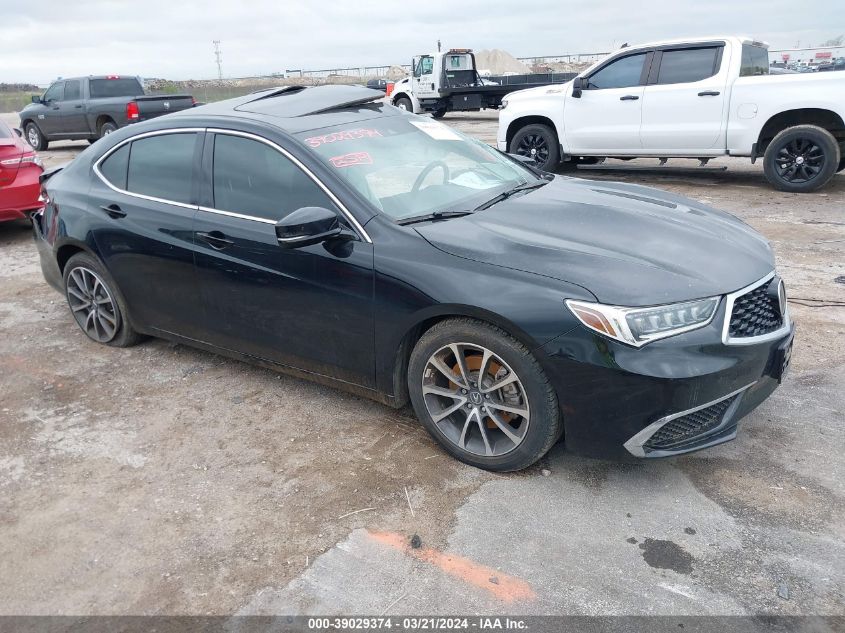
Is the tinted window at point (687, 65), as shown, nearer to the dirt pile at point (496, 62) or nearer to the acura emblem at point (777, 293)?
the acura emblem at point (777, 293)

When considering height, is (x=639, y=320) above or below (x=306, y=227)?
below

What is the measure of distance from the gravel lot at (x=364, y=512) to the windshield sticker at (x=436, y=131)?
170cm

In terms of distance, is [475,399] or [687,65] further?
[687,65]

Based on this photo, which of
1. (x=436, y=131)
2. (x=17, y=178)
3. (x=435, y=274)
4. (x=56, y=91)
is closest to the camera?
(x=435, y=274)

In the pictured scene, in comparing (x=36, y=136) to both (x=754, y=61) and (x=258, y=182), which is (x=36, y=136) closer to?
(x=754, y=61)

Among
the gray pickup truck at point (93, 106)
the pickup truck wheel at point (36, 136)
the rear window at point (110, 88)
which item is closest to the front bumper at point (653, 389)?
the gray pickup truck at point (93, 106)

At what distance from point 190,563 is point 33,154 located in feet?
23.4

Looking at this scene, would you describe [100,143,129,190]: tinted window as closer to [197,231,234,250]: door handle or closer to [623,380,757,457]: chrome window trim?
[197,231,234,250]: door handle

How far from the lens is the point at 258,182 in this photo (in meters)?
3.71

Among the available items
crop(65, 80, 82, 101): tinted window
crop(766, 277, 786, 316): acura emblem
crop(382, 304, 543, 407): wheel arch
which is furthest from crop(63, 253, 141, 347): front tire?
crop(65, 80, 82, 101): tinted window

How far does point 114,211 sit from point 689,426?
361 cm

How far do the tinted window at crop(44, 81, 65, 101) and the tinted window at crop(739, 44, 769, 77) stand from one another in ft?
49.6

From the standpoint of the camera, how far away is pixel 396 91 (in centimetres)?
2353

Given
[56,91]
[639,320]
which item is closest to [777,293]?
[639,320]
